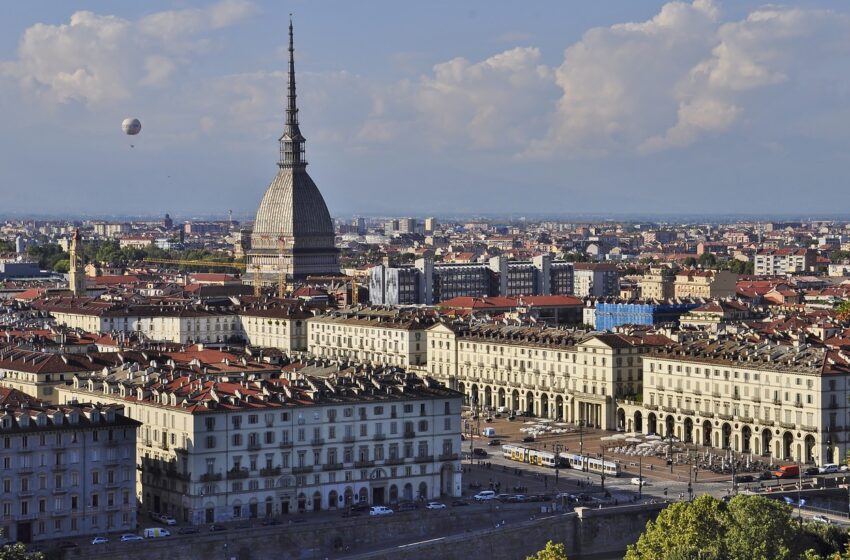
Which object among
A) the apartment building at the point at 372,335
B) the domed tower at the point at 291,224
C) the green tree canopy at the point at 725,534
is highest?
the domed tower at the point at 291,224

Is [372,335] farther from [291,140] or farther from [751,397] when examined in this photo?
[291,140]

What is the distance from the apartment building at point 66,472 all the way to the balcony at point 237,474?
10.5 feet

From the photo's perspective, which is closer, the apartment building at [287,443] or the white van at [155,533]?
the white van at [155,533]

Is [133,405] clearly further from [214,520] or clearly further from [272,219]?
[272,219]

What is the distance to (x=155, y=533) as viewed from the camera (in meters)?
50.7

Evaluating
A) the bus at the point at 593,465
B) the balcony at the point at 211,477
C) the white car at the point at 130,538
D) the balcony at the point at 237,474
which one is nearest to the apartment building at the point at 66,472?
the white car at the point at 130,538

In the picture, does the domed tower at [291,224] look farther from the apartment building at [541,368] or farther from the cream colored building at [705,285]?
the apartment building at [541,368]

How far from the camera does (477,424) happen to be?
78938mm

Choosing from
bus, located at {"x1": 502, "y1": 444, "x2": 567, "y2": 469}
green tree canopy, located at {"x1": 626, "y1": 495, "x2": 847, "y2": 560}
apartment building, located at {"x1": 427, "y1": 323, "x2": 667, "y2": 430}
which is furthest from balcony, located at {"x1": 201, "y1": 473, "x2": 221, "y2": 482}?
apartment building, located at {"x1": 427, "y1": 323, "x2": 667, "y2": 430}

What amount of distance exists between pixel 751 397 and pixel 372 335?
3214cm

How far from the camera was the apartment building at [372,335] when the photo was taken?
95938 millimetres

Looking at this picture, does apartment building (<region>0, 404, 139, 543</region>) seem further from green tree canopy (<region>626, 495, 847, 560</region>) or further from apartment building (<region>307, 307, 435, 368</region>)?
apartment building (<region>307, 307, 435, 368</region>)

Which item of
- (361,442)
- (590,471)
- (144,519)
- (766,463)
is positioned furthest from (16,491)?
(766,463)

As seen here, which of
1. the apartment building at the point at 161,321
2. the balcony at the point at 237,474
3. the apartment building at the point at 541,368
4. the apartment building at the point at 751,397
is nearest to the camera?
the balcony at the point at 237,474
